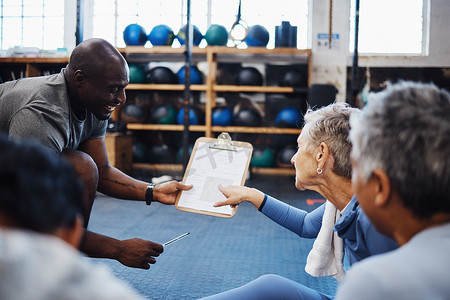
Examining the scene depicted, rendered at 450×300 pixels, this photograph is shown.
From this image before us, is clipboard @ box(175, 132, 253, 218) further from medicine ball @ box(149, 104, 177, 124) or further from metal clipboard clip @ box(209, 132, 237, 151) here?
medicine ball @ box(149, 104, 177, 124)

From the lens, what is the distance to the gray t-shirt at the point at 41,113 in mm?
1640

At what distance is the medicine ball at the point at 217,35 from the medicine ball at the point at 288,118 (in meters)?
1.30

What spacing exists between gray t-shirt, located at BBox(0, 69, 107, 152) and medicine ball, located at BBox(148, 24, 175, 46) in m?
4.17

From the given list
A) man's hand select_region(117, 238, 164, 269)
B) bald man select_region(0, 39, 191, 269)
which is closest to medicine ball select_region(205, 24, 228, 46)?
bald man select_region(0, 39, 191, 269)

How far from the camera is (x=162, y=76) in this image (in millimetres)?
6043

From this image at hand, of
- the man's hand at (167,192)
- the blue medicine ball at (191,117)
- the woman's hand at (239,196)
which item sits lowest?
the man's hand at (167,192)

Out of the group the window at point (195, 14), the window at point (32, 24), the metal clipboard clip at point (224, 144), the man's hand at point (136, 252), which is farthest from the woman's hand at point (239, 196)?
the window at point (32, 24)

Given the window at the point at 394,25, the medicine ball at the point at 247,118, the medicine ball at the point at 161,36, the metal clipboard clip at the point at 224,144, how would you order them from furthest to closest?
the window at the point at 394,25, the medicine ball at the point at 161,36, the medicine ball at the point at 247,118, the metal clipboard clip at the point at 224,144

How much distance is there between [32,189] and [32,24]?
7.57 m

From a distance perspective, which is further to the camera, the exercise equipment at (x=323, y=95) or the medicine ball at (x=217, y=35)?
the medicine ball at (x=217, y=35)

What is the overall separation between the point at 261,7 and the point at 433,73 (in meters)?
2.82

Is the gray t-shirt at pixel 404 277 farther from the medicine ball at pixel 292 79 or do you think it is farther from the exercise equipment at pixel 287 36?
the exercise equipment at pixel 287 36

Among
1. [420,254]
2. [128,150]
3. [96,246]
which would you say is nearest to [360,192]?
[420,254]

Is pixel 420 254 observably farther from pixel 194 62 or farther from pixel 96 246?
pixel 194 62
